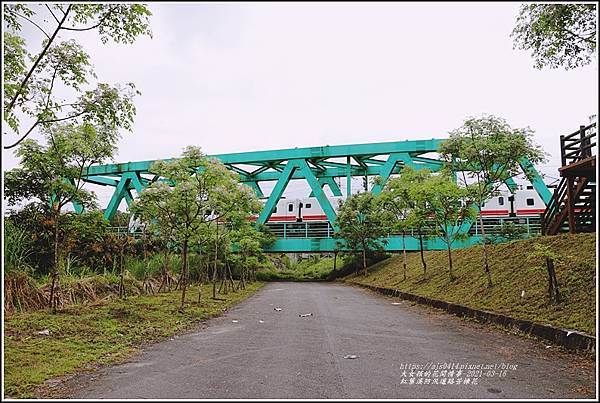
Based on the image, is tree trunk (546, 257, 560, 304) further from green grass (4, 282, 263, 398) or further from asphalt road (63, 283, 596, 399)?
green grass (4, 282, 263, 398)

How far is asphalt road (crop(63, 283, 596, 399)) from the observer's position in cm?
417

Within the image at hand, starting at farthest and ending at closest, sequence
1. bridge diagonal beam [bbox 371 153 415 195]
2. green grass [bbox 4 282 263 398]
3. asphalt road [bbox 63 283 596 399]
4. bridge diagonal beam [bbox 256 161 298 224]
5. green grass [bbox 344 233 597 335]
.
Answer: bridge diagonal beam [bbox 256 161 298 224] < bridge diagonal beam [bbox 371 153 415 195] < green grass [bbox 344 233 597 335] < green grass [bbox 4 282 263 398] < asphalt road [bbox 63 283 596 399]

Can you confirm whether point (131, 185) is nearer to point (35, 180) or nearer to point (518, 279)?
point (35, 180)

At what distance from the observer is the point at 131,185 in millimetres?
30922

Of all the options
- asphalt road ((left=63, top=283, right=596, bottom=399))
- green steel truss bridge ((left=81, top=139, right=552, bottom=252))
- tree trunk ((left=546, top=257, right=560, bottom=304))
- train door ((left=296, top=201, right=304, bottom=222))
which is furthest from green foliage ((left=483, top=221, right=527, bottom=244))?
train door ((left=296, top=201, right=304, bottom=222))

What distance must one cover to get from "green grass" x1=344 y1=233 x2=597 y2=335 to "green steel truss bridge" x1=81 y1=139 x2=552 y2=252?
9.66m

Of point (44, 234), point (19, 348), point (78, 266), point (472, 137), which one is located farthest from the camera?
point (78, 266)

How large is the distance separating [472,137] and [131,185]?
83.8 feet

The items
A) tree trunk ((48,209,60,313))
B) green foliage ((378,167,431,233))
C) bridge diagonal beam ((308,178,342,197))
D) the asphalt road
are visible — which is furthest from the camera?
bridge diagonal beam ((308,178,342,197))

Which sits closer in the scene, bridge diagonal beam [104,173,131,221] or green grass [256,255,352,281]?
bridge diagonal beam [104,173,131,221]

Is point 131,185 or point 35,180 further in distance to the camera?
point 131,185

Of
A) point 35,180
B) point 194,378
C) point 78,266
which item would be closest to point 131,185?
point 78,266

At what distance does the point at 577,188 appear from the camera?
38.3 feet

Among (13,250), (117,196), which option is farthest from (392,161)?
(13,250)
